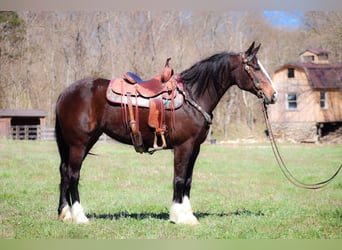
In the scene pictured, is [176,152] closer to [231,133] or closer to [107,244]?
[107,244]

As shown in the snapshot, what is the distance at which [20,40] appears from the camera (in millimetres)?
6562

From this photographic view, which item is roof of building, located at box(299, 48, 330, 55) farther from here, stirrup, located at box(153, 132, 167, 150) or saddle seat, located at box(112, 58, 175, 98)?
stirrup, located at box(153, 132, 167, 150)

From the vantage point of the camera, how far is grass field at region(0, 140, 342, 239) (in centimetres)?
380

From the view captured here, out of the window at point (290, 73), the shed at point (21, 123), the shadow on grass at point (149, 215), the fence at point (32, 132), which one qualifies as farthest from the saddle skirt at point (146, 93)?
the window at point (290, 73)

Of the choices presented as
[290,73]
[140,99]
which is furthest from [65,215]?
[290,73]

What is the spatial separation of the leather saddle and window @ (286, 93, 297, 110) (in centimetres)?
1100

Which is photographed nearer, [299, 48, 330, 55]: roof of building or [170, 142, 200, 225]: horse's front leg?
[170, 142, 200, 225]: horse's front leg

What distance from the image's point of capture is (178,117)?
392 cm

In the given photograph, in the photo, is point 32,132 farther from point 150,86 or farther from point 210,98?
point 210,98

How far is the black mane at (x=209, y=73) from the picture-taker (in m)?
3.99

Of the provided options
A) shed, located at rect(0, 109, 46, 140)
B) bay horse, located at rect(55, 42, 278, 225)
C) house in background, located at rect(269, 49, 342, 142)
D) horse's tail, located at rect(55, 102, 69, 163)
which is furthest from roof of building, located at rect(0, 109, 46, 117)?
house in background, located at rect(269, 49, 342, 142)

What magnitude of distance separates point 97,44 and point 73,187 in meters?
3.09
